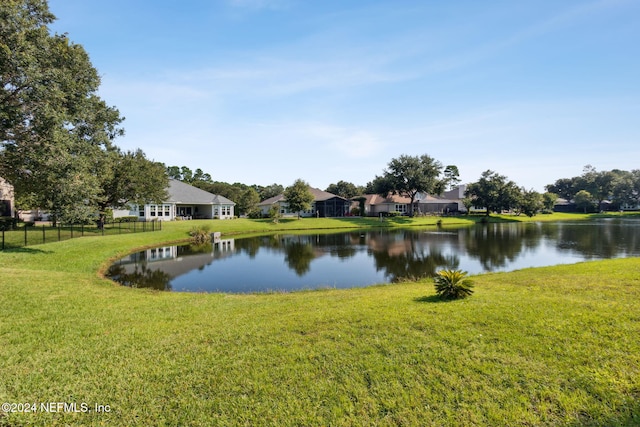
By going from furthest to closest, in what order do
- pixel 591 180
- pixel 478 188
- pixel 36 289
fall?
pixel 591 180
pixel 478 188
pixel 36 289

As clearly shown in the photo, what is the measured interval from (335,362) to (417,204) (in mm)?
63692

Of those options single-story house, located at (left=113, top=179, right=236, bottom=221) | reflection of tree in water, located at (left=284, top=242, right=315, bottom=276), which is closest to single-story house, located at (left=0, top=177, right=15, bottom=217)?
single-story house, located at (left=113, top=179, right=236, bottom=221)

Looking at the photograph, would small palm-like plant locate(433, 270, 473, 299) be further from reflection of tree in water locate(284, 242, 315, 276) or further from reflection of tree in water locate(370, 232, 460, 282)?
reflection of tree in water locate(284, 242, 315, 276)

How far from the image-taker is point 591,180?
293 feet

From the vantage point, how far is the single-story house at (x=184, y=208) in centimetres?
4184

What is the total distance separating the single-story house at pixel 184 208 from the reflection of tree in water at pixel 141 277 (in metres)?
27.6

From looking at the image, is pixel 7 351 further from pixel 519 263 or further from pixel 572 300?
pixel 519 263

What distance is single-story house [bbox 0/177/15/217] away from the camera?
32.7 meters

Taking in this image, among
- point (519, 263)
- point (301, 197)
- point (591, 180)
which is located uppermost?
point (591, 180)

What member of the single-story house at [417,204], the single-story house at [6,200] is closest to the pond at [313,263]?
the single-story house at [6,200]

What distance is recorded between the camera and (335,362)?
14.6ft

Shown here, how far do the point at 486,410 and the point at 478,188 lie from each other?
6304cm

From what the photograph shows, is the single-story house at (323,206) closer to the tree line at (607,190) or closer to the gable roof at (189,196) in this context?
the gable roof at (189,196)

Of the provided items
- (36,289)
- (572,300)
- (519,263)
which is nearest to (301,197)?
(519,263)
